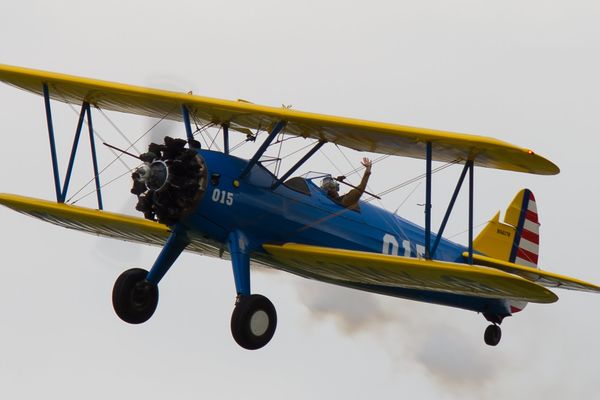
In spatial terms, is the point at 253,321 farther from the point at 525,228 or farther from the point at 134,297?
the point at 525,228

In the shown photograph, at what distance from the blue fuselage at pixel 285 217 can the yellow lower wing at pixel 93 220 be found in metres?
0.97

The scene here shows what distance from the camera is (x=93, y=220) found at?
18.5 metres

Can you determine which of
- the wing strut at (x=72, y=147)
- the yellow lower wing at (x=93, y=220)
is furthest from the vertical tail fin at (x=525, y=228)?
the wing strut at (x=72, y=147)

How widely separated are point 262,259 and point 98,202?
2360 millimetres

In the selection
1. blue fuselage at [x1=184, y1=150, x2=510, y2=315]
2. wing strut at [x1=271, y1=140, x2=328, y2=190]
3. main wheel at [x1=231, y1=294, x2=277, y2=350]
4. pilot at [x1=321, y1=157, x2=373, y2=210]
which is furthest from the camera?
pilot at [x1=321, y1=157, x2=373, y2=210]

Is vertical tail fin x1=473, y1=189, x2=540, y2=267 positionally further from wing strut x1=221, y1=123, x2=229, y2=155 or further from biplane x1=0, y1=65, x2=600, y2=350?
wing strut x1=221, y1=123, x2=229, y2=155

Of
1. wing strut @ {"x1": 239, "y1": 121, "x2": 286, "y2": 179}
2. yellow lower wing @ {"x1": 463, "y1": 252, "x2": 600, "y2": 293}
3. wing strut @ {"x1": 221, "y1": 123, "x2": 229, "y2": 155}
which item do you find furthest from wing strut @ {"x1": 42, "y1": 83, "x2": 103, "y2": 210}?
yellow lower wing @ {"x1": 463, "y1": 252, "x2": 600, "y2": 293}

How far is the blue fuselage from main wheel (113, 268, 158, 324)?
Answer: 45.5 inches

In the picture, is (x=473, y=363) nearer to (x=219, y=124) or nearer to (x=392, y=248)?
(x=392, y=248)

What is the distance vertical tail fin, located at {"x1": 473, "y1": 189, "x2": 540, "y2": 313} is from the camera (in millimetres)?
21500

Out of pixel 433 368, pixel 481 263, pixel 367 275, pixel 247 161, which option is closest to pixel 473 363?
pixel 433 368

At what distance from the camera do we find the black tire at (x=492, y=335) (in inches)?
814

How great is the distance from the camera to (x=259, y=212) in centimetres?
1714

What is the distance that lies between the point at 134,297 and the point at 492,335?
5.84m
